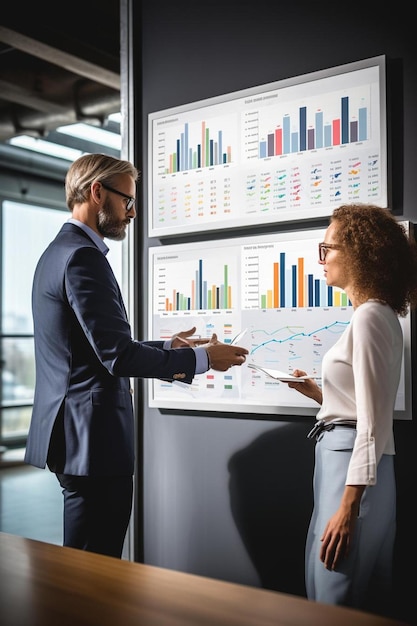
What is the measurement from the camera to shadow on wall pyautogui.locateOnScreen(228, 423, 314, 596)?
2.40 metres

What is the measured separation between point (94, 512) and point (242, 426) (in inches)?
27.7

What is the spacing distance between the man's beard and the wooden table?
1.43m

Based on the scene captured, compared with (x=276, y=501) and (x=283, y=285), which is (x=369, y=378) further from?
(x=276, y=501)

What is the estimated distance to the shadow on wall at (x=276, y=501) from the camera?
240 cm

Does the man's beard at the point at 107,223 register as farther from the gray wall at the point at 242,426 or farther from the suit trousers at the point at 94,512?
the suit trousers at the point at 94,512

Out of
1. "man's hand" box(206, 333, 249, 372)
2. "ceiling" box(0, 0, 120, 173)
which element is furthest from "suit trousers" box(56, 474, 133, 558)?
"ceiling" box(0, 0, 120, 173)

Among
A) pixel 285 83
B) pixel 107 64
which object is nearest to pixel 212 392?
pixel 285 83

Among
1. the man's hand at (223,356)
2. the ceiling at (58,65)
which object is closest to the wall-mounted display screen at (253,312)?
the man's hand at (223,356)

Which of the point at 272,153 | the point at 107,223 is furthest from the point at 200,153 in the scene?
the point at 107,223

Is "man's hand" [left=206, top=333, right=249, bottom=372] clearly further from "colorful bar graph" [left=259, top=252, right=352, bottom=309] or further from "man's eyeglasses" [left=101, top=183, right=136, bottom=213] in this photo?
"man's eyeglasses" [left=101, top=183, right=136, bottom=213]

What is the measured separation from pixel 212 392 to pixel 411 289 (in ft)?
3.25

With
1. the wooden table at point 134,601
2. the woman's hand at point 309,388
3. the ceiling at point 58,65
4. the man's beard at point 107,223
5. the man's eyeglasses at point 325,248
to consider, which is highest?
the ceiling at point 58,65

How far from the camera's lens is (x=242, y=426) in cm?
257

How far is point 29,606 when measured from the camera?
913 mm
